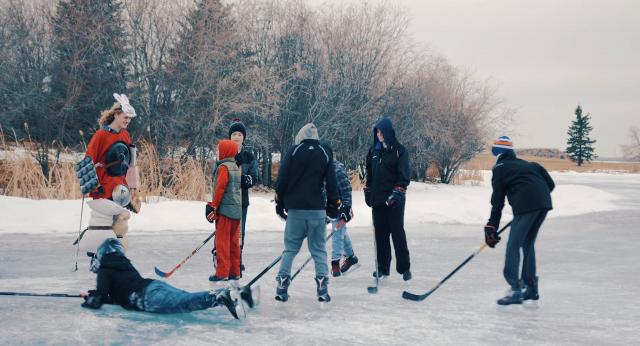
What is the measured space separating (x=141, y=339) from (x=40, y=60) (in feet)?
61.9

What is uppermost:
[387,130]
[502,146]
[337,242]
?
[387,130]

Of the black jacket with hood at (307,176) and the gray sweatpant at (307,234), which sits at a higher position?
the black jacket with hood at (307,176)

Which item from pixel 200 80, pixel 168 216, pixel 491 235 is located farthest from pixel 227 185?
pixel 200 80

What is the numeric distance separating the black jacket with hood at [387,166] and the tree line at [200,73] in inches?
460

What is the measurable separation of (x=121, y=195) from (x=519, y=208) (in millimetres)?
3642

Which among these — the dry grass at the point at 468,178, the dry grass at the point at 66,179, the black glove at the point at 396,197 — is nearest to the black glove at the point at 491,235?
the black glove at the point at 396,197

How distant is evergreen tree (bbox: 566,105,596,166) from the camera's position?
297 ft

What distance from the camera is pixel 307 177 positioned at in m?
5.79

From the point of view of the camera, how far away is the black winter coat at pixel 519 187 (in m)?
5.84

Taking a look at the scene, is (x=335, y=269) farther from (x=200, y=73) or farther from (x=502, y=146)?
(x=200, y=73)

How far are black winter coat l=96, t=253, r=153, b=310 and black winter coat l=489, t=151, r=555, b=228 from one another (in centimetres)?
315

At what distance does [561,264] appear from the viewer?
28.3 ft

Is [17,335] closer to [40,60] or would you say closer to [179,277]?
[179,277]

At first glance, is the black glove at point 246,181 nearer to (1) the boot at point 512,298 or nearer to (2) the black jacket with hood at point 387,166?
(2) the black jacket with hood at point 387,166
